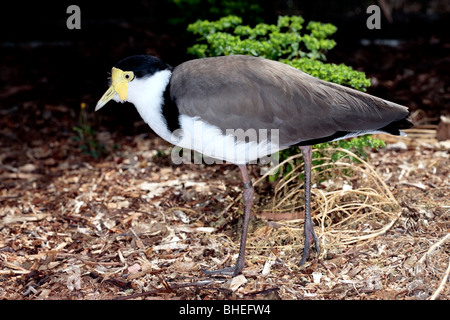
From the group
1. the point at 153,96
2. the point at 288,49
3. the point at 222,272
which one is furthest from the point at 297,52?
the point at 222,272

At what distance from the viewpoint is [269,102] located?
4.21 m

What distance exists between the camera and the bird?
4.12 meters

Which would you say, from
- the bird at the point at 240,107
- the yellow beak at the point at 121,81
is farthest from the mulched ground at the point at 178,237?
the yellow beak at the point at 121,81

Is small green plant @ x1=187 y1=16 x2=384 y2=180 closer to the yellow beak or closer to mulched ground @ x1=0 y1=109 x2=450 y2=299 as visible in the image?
mulched ground @ x1=0 y1=109 x2=450 y2=299

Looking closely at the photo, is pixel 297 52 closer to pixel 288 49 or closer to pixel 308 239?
pixel 288 49

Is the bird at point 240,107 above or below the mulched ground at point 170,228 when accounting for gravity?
above

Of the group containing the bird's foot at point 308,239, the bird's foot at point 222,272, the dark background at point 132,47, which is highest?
the dark background at point 132,47

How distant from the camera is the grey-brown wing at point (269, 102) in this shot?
13.6ft

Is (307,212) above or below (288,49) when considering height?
below

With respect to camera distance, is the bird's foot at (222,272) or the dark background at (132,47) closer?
the bird's foot at (222,272)

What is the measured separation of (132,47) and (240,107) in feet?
17.5

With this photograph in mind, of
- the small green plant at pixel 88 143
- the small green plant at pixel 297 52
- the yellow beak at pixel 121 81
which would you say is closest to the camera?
the yellow beak at pixel 121 81

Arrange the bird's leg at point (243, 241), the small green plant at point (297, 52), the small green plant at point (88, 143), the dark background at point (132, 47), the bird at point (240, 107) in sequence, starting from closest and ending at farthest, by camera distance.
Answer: the bird at point (240, 107) < the bird's leg at point (243, 241) < the small green plant at point (297, 52) < the small green plant at point (88, 143) < the dark background at point (132, 47)

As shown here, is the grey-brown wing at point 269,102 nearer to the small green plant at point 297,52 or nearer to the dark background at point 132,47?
the small green plant at point 297,52
